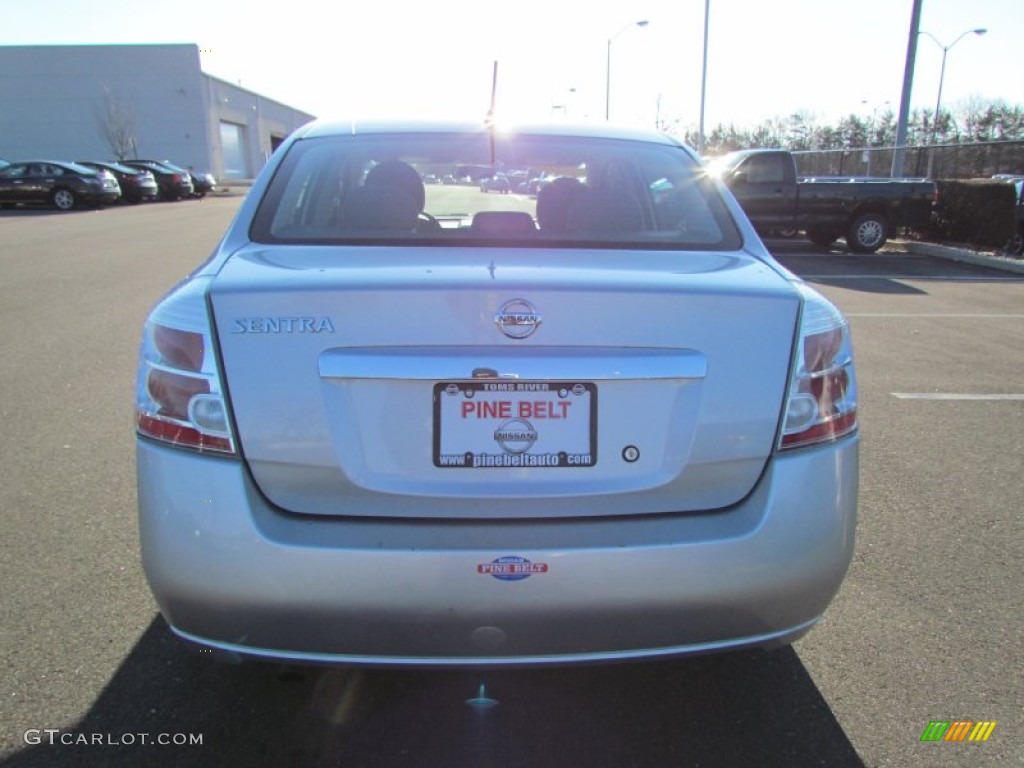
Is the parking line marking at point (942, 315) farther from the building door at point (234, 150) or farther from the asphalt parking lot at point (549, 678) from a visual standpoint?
the building door at point (234, 150)

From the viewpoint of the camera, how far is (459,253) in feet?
7.57

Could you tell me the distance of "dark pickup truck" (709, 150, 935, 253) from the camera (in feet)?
49.6

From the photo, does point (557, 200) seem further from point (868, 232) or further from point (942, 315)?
point (868, 232)

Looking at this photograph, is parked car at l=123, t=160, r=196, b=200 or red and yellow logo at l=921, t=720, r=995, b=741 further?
parked car at l=123, t=160, r=196, b=200

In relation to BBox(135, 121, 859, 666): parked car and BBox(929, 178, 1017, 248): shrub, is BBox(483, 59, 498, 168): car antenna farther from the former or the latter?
BBox(929, 178, 1017, 248): shrub

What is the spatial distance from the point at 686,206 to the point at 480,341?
1.37 metres

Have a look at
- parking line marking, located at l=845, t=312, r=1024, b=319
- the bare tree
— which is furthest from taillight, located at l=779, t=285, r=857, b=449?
the bare tree

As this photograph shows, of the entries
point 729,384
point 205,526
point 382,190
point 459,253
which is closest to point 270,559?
point 205,526

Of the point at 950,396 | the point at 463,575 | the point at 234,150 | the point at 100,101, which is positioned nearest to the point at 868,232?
the point at 950,396

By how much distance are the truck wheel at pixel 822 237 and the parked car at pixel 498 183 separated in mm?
13933

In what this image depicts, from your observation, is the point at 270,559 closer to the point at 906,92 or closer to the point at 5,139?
the point at 906,92

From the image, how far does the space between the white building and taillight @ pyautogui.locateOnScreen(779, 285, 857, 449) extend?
2251 inches

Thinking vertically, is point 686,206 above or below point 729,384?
above

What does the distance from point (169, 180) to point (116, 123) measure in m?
22.0
